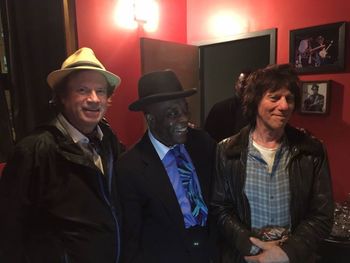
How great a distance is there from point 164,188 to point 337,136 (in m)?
1.61

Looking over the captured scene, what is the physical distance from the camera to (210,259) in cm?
126

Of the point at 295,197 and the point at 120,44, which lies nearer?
the point at 295,197

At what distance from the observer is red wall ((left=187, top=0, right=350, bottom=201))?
209 centimetres

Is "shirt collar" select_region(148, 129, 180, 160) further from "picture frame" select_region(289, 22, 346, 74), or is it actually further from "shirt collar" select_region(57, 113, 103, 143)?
"picture frame" select_region(289, 22, 346, 74)

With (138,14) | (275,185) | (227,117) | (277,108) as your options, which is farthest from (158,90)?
(138,14)

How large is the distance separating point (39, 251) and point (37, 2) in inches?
61.0

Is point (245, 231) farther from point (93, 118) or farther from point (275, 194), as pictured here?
point (93, 118)

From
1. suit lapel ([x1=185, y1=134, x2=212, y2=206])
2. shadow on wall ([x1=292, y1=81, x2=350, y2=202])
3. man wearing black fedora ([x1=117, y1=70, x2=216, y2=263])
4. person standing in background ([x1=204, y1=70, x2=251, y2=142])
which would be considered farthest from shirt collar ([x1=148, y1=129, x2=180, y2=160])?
shadow on wall ([x1=292, y1=81, x2=350, y2=202])

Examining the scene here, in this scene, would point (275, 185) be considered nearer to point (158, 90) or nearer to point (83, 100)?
point (158, 90)

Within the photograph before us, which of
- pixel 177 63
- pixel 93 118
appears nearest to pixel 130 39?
pixel 177 63

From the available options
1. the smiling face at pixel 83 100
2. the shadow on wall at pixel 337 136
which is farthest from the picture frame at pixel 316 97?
the smiling face at pixel 83 100

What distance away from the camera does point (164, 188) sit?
112 cm

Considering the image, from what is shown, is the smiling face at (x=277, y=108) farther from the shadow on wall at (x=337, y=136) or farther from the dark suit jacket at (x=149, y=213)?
the shadow on wall at (x=337, y=136)

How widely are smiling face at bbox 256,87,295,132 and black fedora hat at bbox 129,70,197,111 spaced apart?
11.9 inches
